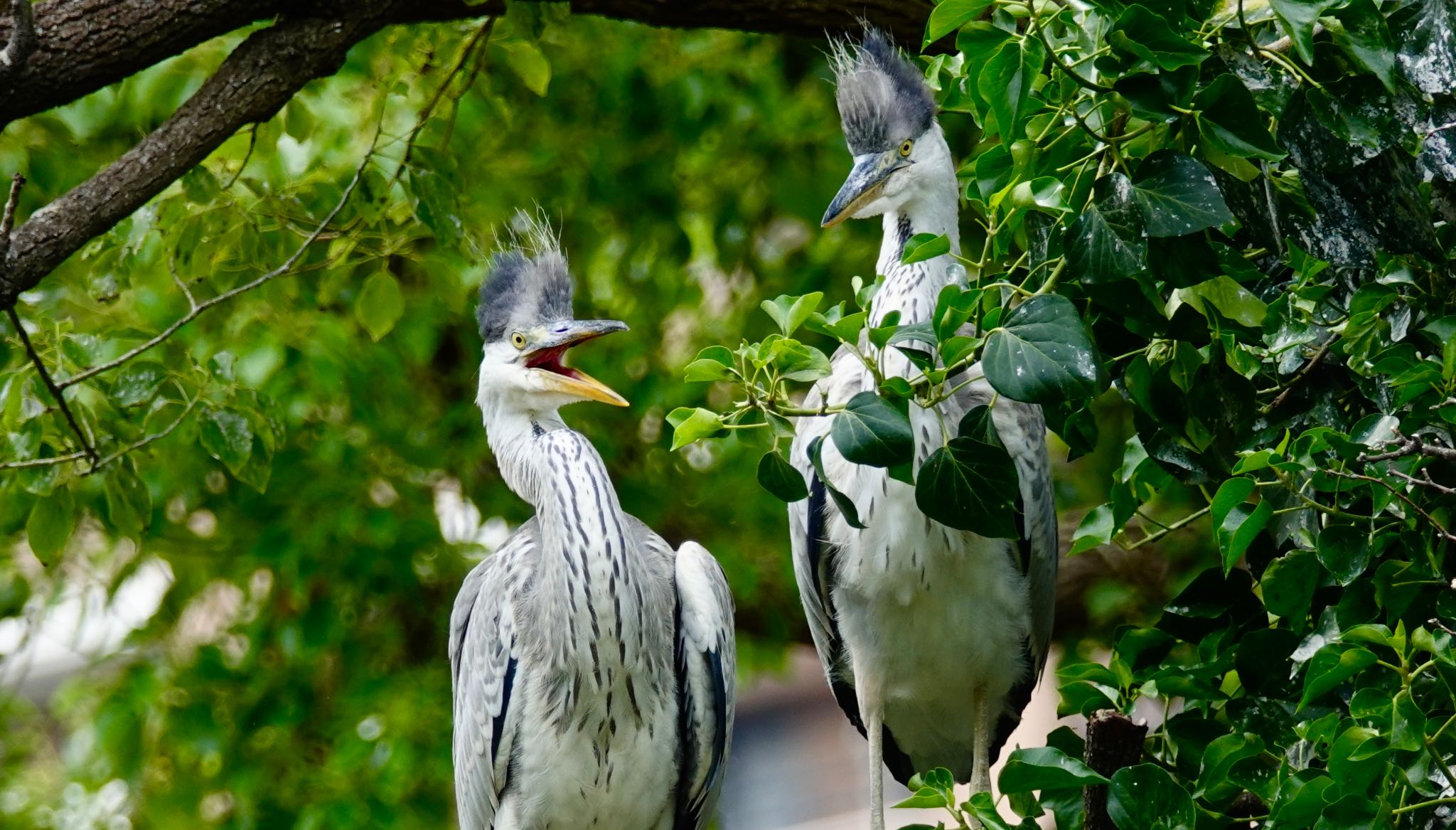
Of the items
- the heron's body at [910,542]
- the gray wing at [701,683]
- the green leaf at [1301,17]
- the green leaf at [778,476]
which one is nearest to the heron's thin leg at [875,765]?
the heron's body at [910,542]

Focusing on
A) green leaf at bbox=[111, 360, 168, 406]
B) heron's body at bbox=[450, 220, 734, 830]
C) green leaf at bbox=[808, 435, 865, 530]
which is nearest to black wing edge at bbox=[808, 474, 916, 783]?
heron's body at bbox=[450, 220, 734, 830]

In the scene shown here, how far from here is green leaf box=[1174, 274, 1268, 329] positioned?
7.80 ft

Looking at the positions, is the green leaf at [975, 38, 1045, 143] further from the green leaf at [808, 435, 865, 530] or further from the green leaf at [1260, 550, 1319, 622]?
the green leaf at [1260, 550, 1319, 622]

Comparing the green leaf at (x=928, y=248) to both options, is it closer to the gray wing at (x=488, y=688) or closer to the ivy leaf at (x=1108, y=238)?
the ivy leaf at (x=1108, y=238)

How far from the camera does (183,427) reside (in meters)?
4.37

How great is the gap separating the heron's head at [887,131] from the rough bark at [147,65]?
3.37 feet

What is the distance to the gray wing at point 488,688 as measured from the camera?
359 centimetres

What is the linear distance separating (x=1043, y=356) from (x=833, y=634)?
1.83 metres

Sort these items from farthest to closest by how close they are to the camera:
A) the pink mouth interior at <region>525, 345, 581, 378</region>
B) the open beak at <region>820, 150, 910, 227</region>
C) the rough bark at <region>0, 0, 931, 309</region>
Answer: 1. the pink mouth interior at <region>525, 345, 581, 378</region>
2. the open beak at <region>820, 150, 910, 227</region>
3. the rough bark at <region>0, 0, 931, 309</region>

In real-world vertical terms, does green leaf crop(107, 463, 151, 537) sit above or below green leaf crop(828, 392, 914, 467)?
below

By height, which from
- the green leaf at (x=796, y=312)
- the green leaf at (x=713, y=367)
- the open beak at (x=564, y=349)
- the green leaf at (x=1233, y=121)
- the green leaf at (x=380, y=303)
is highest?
the green leaf at (x=1233, y=121)

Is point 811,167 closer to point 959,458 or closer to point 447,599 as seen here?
point 447,599

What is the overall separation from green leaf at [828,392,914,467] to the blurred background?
2578 millimetres

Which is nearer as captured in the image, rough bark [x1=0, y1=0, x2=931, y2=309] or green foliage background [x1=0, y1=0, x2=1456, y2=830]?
green foliage background [x1=0, y1=0, x2=1456, y2=830]
